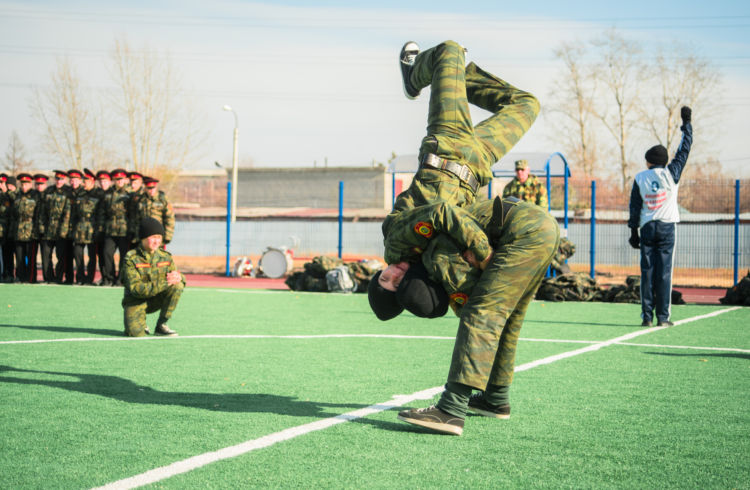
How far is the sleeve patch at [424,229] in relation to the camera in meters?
3.91

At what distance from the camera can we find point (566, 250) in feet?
57.1

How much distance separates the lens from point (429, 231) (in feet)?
12.8

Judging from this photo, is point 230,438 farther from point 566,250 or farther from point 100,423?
point 566,250

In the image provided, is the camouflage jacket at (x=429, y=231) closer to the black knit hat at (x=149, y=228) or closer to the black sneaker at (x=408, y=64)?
the black sneaker at (x=408, y=64)

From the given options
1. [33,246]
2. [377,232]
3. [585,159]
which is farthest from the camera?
[585,159]

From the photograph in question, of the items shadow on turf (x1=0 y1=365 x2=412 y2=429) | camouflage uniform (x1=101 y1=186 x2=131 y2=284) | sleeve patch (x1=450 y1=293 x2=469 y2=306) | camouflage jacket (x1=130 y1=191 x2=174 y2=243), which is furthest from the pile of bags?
sleeve patch (x1=450 y1=293 x2=469 y2=306)

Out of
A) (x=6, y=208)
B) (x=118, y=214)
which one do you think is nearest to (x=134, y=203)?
(x=118, y=214)

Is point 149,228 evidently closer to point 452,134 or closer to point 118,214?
point 452,134

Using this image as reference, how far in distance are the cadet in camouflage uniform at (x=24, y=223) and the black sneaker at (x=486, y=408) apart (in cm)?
1570

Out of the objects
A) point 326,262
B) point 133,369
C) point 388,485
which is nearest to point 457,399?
point 388,485

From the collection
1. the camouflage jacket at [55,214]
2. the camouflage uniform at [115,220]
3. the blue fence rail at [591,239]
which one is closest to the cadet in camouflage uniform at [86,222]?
the camouflage jacket at [55,214]

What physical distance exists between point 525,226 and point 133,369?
367 centimetres

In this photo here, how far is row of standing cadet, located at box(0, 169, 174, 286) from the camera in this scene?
54.3 ft

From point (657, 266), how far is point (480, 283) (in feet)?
21.8
